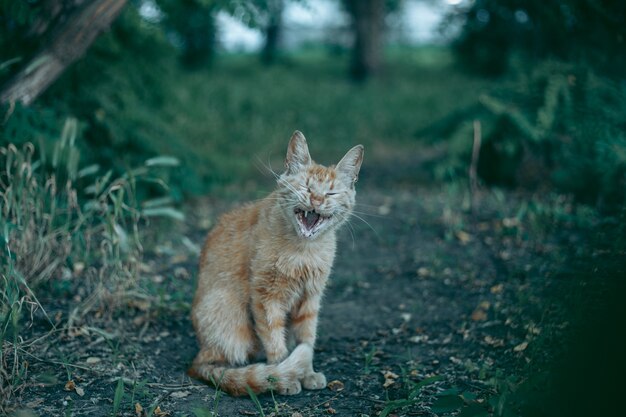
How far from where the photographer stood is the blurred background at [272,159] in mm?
3229

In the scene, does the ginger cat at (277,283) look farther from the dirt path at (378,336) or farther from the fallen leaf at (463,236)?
the fallen leaf at (463,236)

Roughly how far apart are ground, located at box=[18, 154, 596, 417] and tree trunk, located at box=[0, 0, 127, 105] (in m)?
1.71

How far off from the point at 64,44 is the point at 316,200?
290 centimetres

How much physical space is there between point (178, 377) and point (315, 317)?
87 cm

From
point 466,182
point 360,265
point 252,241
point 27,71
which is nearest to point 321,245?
point 252,241

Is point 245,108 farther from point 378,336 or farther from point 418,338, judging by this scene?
point 418,338

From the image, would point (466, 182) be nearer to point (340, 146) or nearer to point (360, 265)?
point (360, 265)

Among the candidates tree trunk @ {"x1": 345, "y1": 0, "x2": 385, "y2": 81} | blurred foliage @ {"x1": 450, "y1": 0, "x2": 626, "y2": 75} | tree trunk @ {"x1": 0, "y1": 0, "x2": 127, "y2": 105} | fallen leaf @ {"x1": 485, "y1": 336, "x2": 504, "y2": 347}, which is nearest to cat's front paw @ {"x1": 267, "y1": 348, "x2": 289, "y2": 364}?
fallen leaf @ {"x1": 485, "y1": 336, "x2": 504, "y2": 347}

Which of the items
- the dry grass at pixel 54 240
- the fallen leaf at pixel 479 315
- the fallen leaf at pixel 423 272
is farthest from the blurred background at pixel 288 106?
the fallen leaf at pixel 479 315

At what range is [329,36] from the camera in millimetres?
19547

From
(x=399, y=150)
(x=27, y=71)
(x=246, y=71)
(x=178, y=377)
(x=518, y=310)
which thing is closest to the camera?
(x=178, y=377)

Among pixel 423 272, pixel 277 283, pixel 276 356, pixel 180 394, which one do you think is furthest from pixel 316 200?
pixel 423 272

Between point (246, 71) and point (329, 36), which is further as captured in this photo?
point (329, 36)

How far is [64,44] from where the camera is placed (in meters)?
4.89
